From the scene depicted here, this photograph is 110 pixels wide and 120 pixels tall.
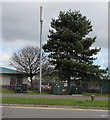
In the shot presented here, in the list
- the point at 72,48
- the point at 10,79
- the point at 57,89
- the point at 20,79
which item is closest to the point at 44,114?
the point at 57,89

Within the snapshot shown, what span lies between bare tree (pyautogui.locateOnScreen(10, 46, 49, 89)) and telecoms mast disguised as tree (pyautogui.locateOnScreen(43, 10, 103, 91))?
11394 mm

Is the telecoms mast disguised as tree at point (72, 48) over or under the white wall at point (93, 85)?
over

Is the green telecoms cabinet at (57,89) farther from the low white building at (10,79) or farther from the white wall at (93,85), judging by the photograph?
the low white building at (10,79)

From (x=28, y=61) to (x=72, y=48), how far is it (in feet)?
49.8

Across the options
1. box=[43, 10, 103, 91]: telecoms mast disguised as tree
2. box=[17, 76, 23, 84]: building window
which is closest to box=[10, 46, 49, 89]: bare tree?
box=[17, 76, 23, 84]: building window

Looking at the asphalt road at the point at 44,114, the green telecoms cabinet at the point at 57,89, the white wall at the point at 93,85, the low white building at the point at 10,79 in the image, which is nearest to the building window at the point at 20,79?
the low white building at the point at 10,79

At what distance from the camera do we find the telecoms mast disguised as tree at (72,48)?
29188 millimetres

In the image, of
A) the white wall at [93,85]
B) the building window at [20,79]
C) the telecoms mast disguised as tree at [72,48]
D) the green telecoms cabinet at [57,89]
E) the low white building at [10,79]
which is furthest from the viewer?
the building window at [20,79]

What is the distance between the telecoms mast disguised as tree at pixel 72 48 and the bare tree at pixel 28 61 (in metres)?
11.4

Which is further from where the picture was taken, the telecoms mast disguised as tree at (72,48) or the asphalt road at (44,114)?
the telecoms mast disguised as tree at (72,48)

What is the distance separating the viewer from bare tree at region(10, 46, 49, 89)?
4203 cm

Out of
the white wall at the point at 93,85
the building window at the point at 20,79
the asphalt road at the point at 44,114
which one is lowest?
the asphalt road at the point at 44,114

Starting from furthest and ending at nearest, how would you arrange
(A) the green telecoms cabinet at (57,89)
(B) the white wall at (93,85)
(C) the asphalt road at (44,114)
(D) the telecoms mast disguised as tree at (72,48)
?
(B) the white wall at (93,85)
(D) the telecoms mast disguised as tree at (72,48)
(A) the green telecoms cabinet at (57,89)
(C) the asphalt road at (44,114)

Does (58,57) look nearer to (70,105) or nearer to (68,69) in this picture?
(68,69)
